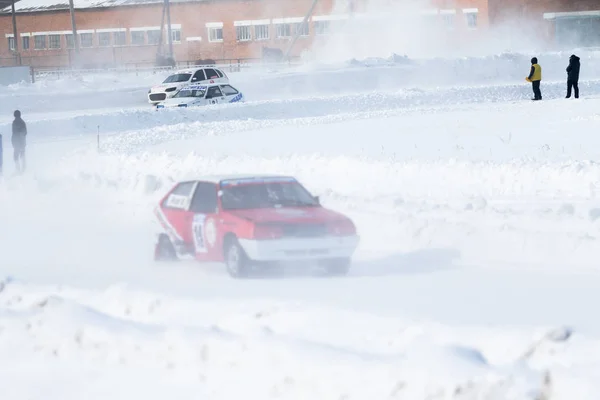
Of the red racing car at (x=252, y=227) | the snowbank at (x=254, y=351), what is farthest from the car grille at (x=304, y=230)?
the snowbank at (x=254, y=351)

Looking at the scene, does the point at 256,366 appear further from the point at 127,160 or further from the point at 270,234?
the point at 127,160

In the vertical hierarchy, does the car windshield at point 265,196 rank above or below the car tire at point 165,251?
above

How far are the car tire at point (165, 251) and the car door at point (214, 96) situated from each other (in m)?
25.6

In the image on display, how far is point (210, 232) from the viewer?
12.9 m

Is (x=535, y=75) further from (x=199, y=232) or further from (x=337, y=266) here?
(x=199, y=232)

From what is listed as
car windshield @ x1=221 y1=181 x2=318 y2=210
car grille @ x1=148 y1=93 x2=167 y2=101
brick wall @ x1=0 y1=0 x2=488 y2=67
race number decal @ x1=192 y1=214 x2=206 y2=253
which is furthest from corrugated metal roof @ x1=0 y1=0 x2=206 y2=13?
race number decal @ x1=192 y1=214 x2=206 y2=253

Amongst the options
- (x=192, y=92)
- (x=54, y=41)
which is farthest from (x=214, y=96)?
(x=54, y=41)

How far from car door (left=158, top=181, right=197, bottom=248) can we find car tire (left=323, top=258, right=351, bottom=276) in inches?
71.5

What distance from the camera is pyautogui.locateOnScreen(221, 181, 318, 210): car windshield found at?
13.0 metres

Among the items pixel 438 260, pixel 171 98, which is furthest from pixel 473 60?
pixel 438 260

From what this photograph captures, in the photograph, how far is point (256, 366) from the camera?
28.9 ft

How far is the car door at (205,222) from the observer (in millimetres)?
12898

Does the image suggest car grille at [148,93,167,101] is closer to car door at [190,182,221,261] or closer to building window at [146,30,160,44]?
car door at [190,182,221,261]

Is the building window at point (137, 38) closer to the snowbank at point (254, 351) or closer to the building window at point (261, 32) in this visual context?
the building window at point (261, 32)
